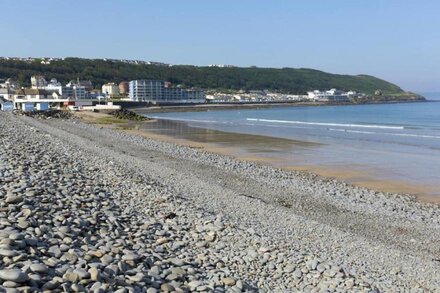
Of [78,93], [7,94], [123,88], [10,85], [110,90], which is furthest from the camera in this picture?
[123,88]

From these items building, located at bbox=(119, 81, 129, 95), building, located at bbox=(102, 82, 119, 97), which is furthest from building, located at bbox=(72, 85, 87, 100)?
building, located at bbox=(119, 81, 129, 95)

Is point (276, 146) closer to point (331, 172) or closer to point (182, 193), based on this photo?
point (331, 172)

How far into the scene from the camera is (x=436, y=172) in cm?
1680

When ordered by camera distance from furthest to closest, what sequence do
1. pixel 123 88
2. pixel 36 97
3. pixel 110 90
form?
pixel 123 88
pixel 110 90
pixel 36 97

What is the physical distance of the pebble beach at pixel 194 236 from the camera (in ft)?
14.6

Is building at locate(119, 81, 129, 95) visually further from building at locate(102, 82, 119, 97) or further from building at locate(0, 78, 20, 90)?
building at locate(0, 78, 20, 90)

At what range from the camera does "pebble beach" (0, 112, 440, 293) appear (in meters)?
4.44

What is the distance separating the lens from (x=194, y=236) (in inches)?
256

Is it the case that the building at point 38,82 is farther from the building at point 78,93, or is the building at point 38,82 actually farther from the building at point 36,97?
the building at point 36,97

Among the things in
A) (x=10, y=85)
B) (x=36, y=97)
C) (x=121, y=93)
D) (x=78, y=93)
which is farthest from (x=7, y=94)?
(x=121, y=93)

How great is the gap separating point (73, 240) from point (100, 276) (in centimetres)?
122

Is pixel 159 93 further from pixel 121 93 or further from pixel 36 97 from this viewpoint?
pixel 36 97

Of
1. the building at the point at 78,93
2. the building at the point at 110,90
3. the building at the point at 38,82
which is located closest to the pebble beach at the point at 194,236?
the building at the point at 78,93

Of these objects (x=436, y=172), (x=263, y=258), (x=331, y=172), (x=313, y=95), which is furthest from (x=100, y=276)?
(x=313, y=95)
